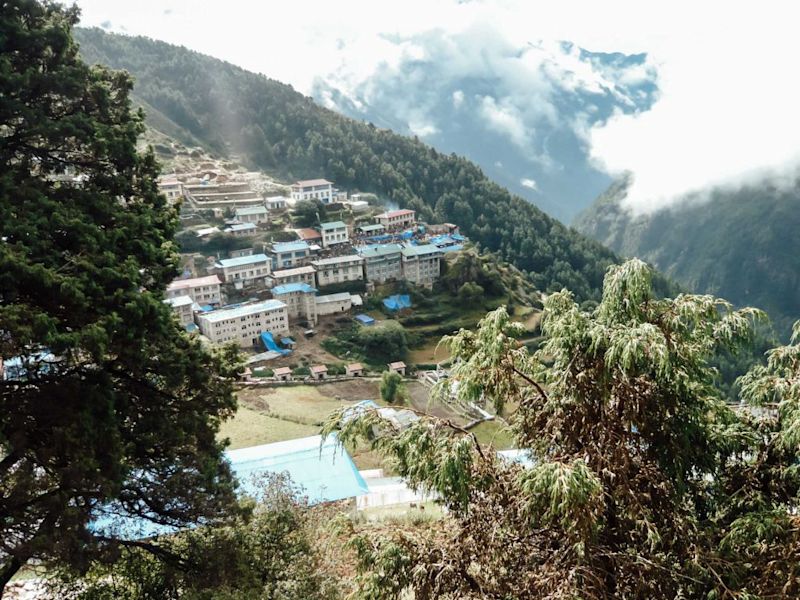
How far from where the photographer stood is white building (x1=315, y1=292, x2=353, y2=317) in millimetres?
49875

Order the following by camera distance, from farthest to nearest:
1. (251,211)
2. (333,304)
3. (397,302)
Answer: (251,211)
(397,302)
(333,304)

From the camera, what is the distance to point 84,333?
6.21 meters

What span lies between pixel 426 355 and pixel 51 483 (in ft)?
134

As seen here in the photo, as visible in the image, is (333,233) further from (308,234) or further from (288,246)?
(288,246)

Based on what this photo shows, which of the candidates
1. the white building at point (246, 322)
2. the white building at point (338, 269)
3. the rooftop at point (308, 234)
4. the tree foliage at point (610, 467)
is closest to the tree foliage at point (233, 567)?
the tree foliage at point (610, 467)

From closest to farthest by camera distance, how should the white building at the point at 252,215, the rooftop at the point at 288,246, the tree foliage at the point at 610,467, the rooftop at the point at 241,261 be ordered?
1. the tree foliage at the point at 610,467
2. the rooftop at the point at 241,261
3. the rooftop at the point at 288,246
4. the white building at the point at 252,215

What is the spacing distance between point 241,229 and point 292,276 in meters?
10.4

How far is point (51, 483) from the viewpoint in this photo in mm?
7230

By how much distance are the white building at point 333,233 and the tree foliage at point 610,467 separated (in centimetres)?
5511

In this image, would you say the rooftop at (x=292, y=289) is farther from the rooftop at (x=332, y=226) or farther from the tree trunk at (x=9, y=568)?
the tree trunk at (x=9, y=568)

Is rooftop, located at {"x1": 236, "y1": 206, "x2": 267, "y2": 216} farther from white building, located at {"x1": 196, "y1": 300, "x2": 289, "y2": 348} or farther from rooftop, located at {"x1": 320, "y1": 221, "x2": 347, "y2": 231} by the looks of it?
white building, located at {"x1": 196, "y1": 300, "x2": 289, "y2": 348}

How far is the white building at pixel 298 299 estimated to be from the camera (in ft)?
158

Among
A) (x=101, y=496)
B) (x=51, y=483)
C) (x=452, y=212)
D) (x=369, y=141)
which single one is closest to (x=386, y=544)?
(x=101, y=496)

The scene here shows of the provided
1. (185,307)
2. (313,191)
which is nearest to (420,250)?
(313,191)
